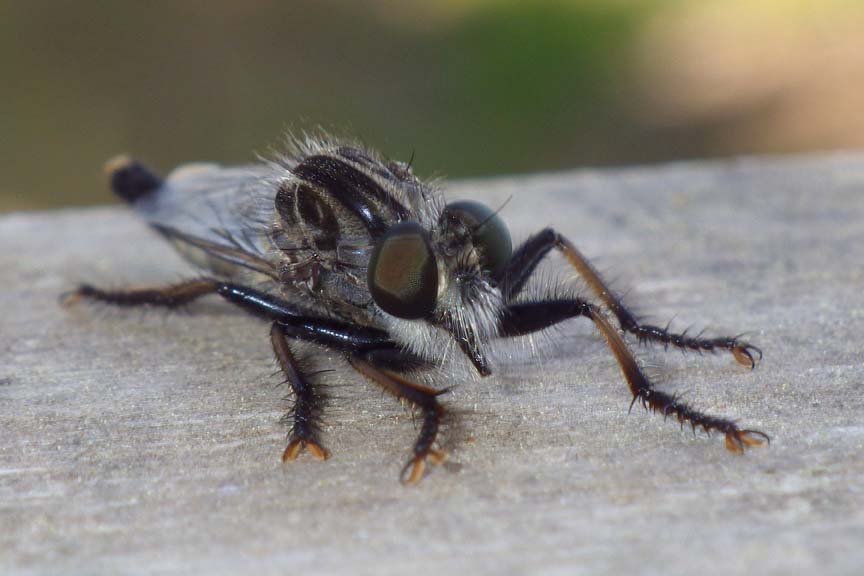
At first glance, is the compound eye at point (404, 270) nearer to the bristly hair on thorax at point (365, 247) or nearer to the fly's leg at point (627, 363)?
the bristly hair on thorax at point (365, 247)

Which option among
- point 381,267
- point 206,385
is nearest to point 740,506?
point 381,267

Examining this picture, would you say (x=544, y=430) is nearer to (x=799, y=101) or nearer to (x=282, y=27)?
(x=799, y=101)

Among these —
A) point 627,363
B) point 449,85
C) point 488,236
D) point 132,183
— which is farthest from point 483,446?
point 449,85

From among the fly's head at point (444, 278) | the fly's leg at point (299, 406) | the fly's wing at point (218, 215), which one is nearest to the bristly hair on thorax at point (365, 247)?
the fly's head at point (444, 278)

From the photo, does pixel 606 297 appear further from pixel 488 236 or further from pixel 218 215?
pixel 218 215

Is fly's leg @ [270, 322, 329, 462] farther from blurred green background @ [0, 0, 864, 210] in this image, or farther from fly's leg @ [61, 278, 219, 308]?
blurred green background @ [0, 0, 864, 210]

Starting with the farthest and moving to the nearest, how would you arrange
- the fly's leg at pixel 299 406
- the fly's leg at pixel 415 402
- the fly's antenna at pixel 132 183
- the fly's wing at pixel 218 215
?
1. the fly's antenna at pixel 132 183
2. the fly's wing at pixel 218 215
3. the fly's leg at pixel 299 406
4. the fly's leg at pixel 415 402

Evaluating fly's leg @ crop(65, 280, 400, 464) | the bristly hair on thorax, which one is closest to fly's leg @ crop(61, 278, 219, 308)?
fly's leg @ crop(65, 280, 400, 464)
